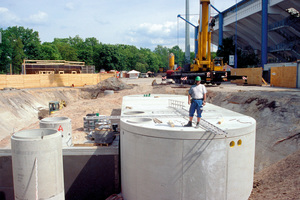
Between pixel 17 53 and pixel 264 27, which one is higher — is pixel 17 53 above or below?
below

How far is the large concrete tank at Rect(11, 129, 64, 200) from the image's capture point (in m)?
8.20

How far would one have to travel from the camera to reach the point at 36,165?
27.1 feet

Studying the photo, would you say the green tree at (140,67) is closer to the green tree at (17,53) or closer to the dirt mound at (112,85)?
the green tree at (17,53)

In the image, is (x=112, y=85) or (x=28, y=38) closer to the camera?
(x=112, y=85)

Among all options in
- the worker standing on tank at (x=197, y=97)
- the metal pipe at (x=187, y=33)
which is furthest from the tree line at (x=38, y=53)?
the worker standing on tank at (x=197, y=97)

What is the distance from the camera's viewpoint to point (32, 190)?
8.45m

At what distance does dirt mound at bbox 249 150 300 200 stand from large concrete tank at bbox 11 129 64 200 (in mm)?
6743

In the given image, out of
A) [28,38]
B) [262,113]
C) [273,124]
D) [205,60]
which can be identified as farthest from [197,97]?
[28,38]

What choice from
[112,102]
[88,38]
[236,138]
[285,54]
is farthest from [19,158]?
[88,38]

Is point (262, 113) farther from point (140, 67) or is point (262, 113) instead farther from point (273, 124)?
point (140, 67)

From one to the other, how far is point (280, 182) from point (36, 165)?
325 inches

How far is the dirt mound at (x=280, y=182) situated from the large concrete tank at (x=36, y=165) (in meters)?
6.74

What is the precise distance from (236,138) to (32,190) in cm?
673

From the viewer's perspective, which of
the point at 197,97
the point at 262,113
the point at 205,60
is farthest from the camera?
the point at 205,60
